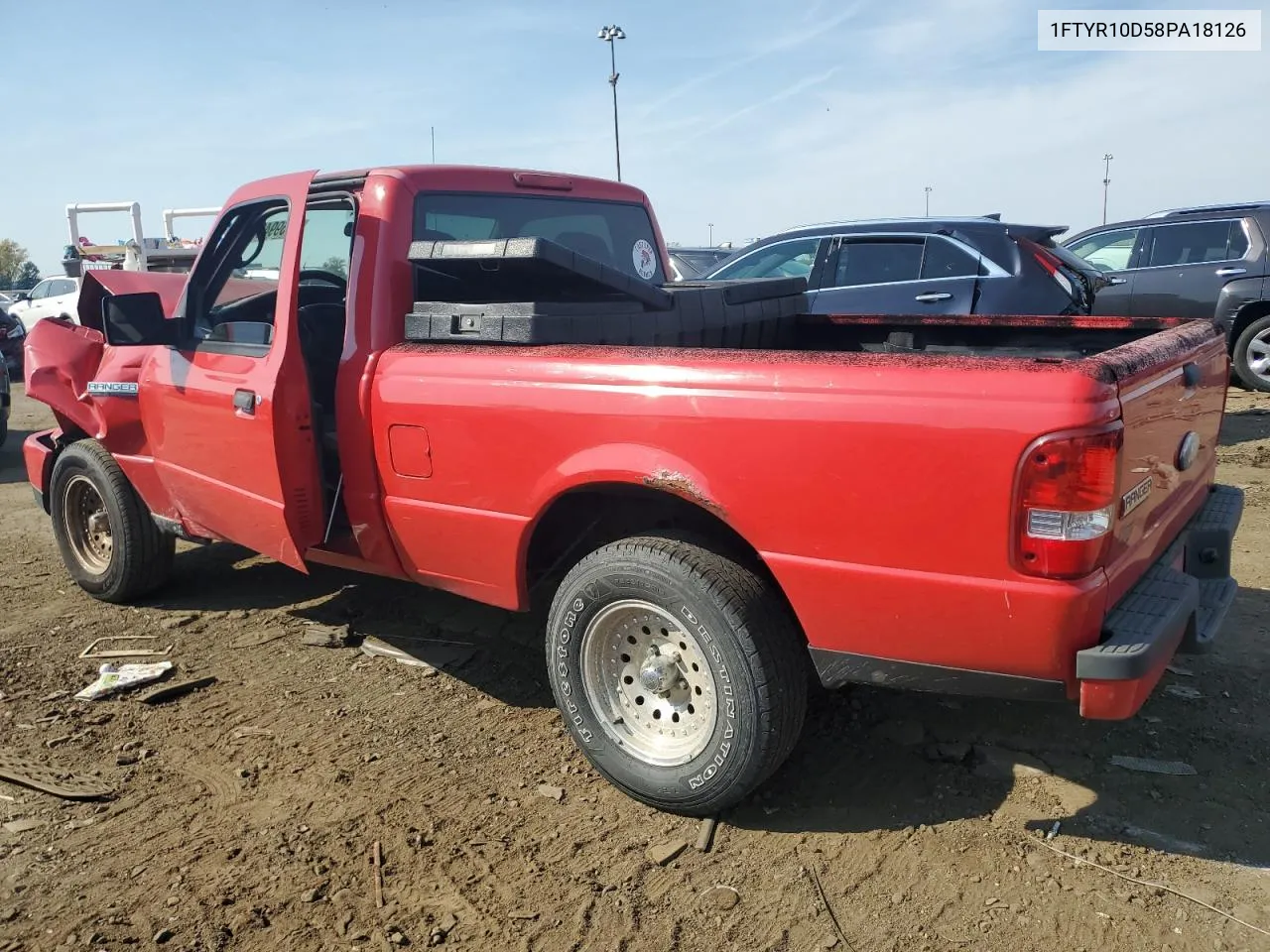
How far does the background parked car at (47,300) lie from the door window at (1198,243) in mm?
16312

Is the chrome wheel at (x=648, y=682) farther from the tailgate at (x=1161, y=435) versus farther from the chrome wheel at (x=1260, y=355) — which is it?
the chrome wheel at (x=1260, y=355)

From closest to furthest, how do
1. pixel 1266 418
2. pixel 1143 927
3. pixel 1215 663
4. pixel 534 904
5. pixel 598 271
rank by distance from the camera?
pixel 1143 927 < pixel 534 904 < pixel 598 271 < pixel 1215 663 < pixel 1266 418

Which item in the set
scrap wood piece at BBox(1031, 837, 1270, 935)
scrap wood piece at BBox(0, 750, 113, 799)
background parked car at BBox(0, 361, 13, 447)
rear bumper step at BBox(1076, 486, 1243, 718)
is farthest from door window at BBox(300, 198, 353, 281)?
background parked car at BBox(0, 361, 13, 447)

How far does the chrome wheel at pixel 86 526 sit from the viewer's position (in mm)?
5102

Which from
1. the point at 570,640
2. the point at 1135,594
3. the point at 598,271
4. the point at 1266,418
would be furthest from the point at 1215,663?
the point at 1266,418

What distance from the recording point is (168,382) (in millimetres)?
4254

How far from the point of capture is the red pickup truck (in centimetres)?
235

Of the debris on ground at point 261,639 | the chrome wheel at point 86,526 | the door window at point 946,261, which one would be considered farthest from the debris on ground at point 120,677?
the door window at point 946,261

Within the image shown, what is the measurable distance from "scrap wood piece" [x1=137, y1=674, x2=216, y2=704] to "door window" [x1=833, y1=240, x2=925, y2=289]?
5767 mm

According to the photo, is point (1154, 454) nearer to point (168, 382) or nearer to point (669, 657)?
point (669, 657)

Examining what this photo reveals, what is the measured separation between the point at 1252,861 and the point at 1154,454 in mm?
1136

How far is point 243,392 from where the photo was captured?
3.74 metres

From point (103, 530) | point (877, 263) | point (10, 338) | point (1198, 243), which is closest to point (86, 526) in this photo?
point (103, 530)

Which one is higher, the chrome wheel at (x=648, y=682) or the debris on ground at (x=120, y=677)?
the chrome wheel at (x=648, y=682)
